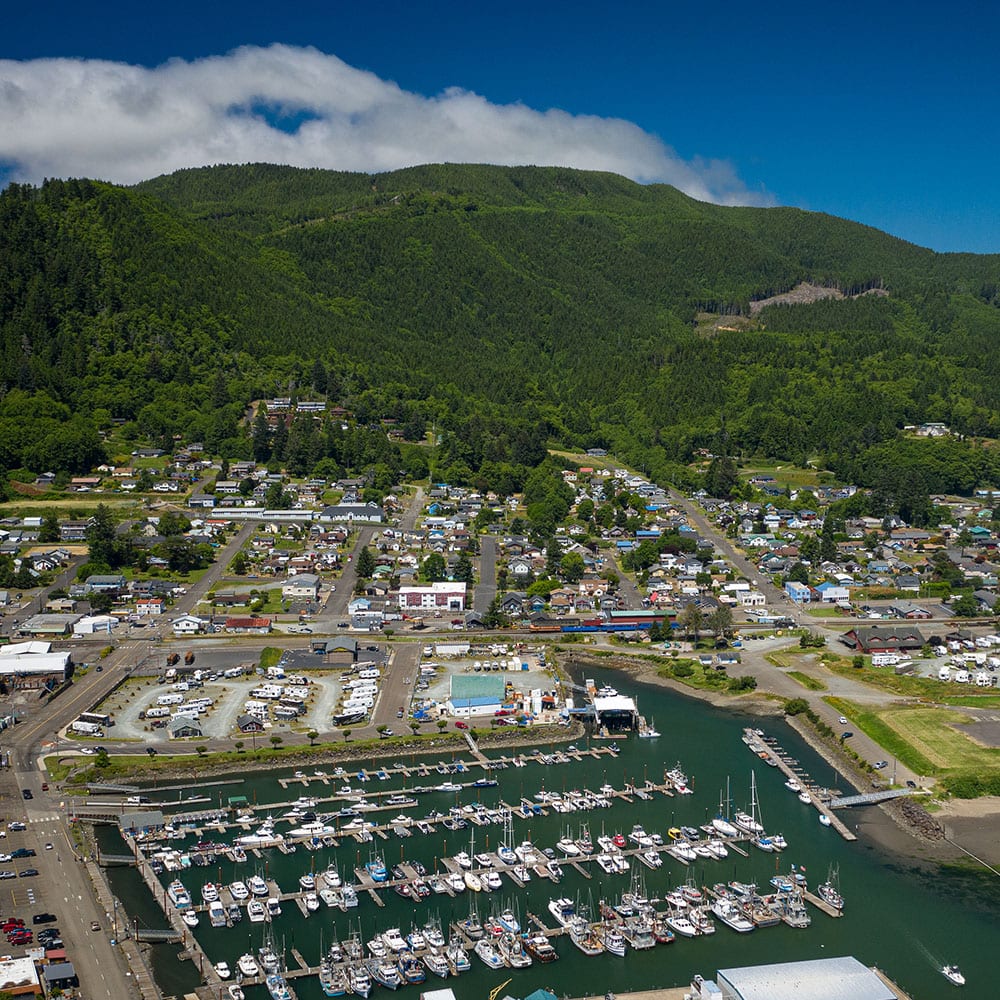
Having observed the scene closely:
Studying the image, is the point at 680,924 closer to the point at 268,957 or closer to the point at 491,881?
the point at 491,881

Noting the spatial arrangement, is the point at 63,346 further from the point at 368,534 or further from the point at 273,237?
the point at 273,237

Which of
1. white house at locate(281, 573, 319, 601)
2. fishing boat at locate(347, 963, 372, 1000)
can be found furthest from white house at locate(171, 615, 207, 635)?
fishing boat at locate(347, 963, 372, 1000)

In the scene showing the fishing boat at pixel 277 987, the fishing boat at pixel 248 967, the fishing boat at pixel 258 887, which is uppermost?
the fishing boat at pixel 258 887

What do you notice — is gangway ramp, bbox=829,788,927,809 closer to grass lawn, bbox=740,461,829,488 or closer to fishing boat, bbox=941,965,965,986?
fishing boat, bbox=941,965,965,986

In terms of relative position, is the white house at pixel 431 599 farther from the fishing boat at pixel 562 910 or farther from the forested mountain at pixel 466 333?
the fishing boat at pixel 562 910

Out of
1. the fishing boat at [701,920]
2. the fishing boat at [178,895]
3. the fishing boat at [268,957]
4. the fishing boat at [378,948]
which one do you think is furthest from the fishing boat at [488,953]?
the fishing boat at [178,895]

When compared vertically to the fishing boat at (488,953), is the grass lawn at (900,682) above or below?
above

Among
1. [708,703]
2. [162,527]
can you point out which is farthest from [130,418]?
[708,703]

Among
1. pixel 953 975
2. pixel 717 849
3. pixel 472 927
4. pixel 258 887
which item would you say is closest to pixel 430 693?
pixel 717 849
